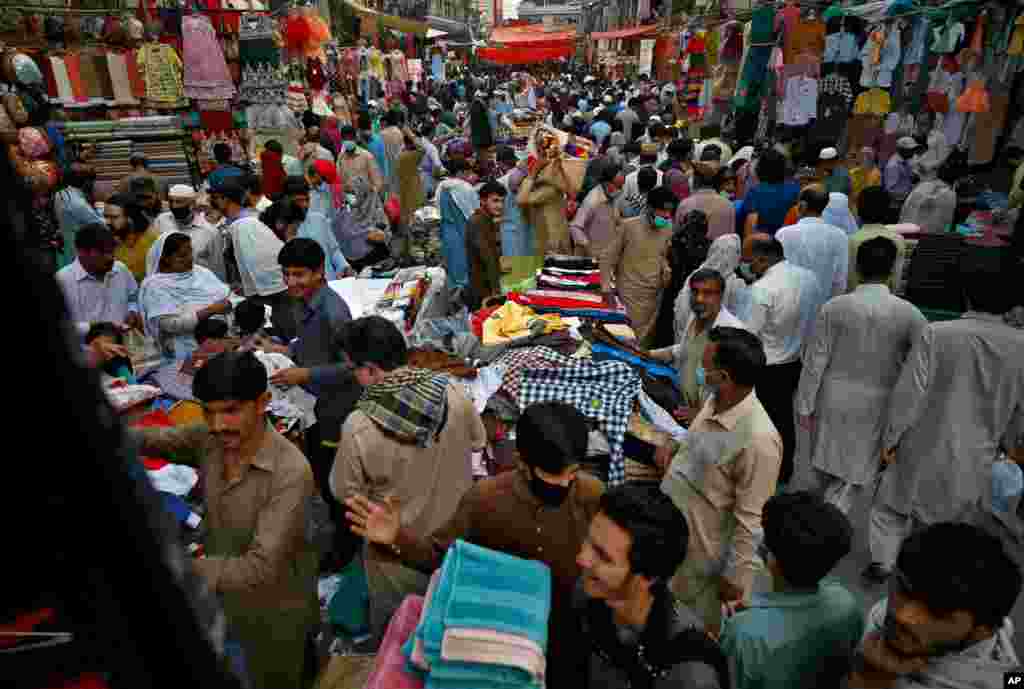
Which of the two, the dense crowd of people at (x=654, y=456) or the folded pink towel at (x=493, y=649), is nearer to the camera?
the folded pink towel at (x=493, y=649)

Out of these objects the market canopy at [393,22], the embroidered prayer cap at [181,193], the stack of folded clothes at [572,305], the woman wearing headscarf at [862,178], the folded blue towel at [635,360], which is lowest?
the folded blue towel at [635,360]

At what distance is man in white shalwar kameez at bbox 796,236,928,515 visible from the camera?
3.38 m

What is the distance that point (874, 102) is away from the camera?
9.48 metres

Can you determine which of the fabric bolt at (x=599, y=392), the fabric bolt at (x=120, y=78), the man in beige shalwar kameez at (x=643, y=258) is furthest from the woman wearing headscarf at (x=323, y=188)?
the fabric bolt at (x=599, y=392)

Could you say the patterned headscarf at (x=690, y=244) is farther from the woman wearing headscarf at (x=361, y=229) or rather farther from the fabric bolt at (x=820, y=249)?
the woman wearing headscarf at (x=361, y=229)

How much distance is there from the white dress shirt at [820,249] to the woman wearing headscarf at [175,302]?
13.9 ft

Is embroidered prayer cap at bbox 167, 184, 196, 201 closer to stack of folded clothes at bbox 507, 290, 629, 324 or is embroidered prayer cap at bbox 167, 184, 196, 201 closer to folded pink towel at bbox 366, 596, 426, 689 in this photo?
stack of folded clothes at bbox 507, 290, 629, 324

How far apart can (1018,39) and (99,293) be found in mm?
9497

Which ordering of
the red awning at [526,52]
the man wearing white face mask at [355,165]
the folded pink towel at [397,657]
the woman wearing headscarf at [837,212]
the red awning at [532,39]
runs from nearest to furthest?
the folded pink towel at [397,657] < the woman wearing headscarf at [837,212] < the man wearing white face mask at [355,165] < the red awning at [526,52] < the red awning at [532,39]

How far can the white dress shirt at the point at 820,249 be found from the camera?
466 cm

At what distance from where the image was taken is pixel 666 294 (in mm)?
5516

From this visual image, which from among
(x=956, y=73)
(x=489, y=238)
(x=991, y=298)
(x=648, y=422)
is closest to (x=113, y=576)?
(x=648, y=422)

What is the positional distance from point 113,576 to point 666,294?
537cm

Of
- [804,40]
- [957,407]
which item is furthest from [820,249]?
[804,40]
